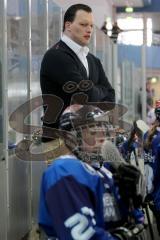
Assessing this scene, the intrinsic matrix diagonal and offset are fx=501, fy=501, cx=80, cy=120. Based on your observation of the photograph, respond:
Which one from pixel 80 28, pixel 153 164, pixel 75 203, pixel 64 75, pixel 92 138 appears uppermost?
pixel 80 28

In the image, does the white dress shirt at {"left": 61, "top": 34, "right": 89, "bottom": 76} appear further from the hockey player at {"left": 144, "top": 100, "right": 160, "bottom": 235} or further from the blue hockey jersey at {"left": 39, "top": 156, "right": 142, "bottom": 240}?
the blue hockey jersey at {"left": 39, "top": 156, "right": 142, "bottom": 240}

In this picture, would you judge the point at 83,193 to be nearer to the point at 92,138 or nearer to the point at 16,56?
the point at 92,138

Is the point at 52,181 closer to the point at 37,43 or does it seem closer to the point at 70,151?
the point at 70,151

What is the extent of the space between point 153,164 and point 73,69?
3.64ft

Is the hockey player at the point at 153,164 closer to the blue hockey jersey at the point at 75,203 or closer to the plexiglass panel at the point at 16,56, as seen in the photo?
the plexiglass panel at the point at 16,56

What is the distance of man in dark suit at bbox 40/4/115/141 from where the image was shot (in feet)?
8.26

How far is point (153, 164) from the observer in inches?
132

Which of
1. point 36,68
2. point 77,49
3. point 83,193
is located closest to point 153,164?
point 77,49

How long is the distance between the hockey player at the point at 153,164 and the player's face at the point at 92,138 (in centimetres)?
121

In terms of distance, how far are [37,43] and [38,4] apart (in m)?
0.34

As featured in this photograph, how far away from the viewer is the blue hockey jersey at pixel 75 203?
5.04 ft

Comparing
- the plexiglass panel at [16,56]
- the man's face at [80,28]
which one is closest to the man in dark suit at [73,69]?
the man's face at [80,28]

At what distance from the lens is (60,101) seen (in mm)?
2537

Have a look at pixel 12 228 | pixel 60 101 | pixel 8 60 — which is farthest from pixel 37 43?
pixel 60 101
